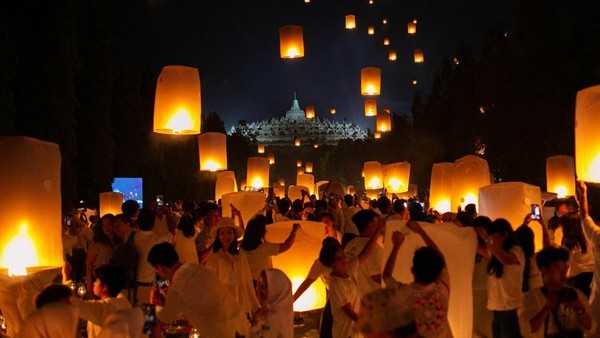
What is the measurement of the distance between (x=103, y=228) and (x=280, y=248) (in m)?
2.40

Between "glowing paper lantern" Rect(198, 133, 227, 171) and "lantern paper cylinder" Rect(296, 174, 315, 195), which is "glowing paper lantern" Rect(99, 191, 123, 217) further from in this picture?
"lantern paper cylinder" Rect(296, 174, 315, 195)

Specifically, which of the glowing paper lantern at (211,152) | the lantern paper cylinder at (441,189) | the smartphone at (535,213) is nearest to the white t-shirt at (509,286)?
the smartphone at (535,213)

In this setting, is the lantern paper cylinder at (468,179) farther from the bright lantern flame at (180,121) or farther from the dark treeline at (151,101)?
the dark treeline at (151,101)

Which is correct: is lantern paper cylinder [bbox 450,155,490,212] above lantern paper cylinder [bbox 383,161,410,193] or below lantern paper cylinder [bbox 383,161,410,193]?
below

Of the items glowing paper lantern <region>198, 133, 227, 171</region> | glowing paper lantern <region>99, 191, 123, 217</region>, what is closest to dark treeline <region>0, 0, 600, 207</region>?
glowing paper lantern <region>99, 191, 123, 217</region>

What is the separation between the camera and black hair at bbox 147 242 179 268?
642 centimetres

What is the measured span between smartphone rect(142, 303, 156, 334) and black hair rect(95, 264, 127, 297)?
0.48 metres

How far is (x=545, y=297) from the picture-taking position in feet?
19.1

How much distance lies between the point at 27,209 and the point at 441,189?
506 inches

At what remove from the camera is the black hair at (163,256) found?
21.1 feet

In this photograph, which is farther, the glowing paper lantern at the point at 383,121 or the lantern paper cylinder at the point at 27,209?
the glowing paper lantern at the point at 383,121

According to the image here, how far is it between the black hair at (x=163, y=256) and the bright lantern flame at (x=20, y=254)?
1016mm

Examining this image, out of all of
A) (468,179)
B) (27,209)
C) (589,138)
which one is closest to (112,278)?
(27,209)

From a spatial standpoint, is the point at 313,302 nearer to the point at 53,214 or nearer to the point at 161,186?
the point at 53,214
